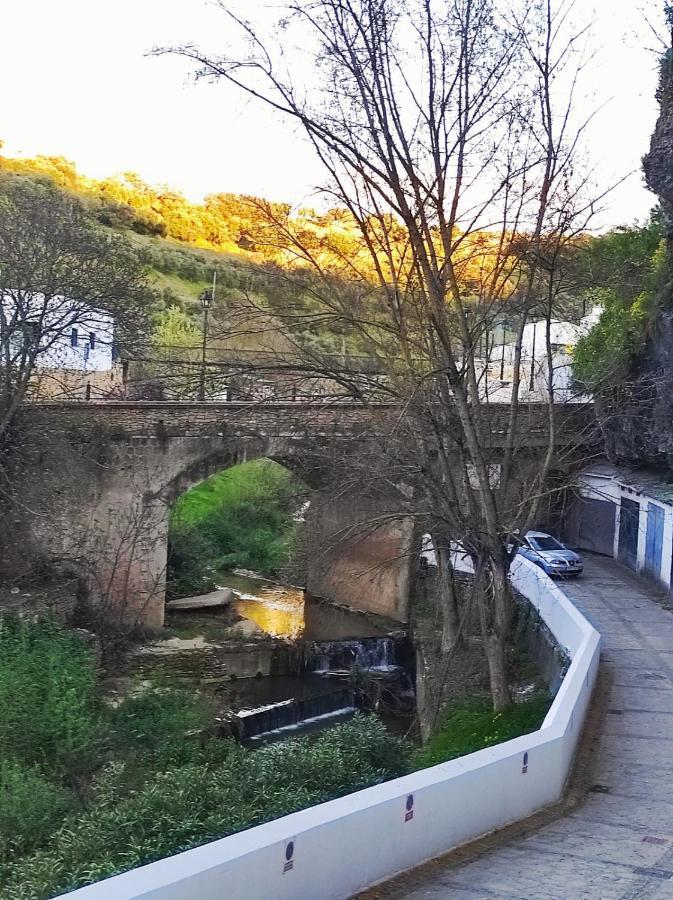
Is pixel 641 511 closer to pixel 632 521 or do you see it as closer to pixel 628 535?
pixel 632 521

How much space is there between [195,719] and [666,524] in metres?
11.8

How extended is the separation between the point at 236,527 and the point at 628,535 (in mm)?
11678

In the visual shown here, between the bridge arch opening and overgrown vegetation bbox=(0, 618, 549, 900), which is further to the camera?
the bridge arch opening

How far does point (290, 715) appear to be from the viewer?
1605 centimetres

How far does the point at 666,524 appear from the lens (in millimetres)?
20141

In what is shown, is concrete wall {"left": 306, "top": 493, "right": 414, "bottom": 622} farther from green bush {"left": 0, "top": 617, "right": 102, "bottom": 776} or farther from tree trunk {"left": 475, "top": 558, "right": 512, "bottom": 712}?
tree trunk {"left": 475, "top": 558, "right": 512, "bottom": 712}

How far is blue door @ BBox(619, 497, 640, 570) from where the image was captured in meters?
22.5

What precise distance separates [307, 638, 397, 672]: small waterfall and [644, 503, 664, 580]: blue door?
622 cm

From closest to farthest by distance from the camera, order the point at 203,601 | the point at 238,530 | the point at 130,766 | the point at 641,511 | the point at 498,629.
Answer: the point at 498,629, the point at 130,766, the point at 641,511, the point at 203,601, the point at 238,530

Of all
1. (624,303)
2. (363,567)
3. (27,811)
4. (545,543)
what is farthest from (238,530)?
(27,811)

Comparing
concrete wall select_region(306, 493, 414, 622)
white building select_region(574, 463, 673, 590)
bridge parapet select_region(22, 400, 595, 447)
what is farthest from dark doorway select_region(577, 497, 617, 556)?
bridge parapet select_region(22, 400, 595, 447)

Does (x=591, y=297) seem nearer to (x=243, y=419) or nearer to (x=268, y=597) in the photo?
(x=243, y=419)

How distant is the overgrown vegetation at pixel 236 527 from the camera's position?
76.1ft

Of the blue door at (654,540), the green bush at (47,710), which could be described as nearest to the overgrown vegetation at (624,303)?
the blue door at (654,540)
